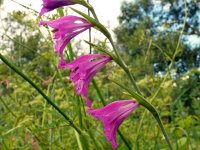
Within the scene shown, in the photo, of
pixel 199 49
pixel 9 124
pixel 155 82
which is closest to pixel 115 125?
pixel 155 82

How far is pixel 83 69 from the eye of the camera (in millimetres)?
1002

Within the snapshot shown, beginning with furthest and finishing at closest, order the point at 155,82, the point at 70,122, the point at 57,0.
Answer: the point at 155,82
the point at 70,122
the point at 57,0

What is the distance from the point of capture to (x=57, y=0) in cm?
96

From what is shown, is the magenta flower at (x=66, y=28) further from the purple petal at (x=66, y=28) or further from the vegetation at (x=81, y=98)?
the vegetation at (x=81, y=98)

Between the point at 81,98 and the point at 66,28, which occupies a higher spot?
the point at 66,28

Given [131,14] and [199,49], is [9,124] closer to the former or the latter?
[199,49]

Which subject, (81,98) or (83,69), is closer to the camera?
(83,69)

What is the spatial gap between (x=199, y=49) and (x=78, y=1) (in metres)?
22.3

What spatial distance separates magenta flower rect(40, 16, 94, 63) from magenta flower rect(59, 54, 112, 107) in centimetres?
4

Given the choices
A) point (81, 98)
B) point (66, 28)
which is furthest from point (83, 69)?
point (81, 98)

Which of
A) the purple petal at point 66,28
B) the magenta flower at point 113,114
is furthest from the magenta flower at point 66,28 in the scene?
the magenta flower at point 113,114

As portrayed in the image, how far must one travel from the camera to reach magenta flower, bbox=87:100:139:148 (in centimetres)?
99

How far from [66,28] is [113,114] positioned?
0.22 m

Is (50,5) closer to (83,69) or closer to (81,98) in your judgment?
(83,69)
